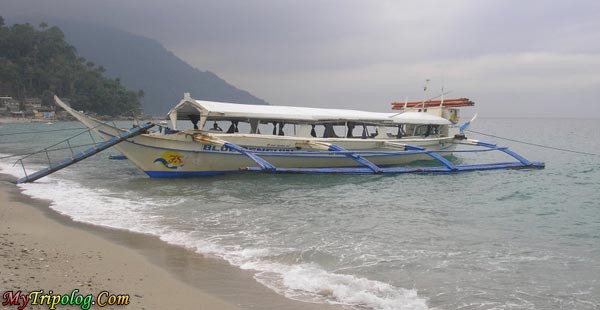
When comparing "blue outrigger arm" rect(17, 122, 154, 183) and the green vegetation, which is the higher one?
the green vegetation

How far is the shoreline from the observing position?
206 inches

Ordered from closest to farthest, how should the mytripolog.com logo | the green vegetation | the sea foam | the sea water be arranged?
the mytripolog.com logo, the sea foam, the sea water, the green vegetation

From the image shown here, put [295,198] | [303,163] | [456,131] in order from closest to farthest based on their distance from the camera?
1. [295,198]
2. [303,163]
3. [456,131]

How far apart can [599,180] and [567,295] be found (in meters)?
15.0

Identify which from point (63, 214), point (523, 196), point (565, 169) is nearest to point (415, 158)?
point (565, 169)

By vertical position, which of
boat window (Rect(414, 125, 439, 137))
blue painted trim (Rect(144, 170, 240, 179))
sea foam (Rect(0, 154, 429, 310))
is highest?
boat window (Rect(414, 125, 439, 137))

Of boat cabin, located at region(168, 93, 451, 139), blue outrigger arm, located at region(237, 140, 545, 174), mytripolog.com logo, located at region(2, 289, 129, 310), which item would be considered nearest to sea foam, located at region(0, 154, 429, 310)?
mytripolog.com logo, located at region(2, 289, 129, 310)

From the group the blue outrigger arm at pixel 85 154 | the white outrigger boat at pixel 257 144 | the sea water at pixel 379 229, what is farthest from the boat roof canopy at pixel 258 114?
the sea water at pixel 379 229

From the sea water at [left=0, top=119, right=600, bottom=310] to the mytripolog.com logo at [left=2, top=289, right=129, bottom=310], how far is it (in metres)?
2.04

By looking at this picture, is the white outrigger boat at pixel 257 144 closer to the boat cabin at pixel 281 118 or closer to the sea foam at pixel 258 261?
the boat cabin at pixel 281 118

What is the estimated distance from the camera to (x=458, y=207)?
12484 millimetres

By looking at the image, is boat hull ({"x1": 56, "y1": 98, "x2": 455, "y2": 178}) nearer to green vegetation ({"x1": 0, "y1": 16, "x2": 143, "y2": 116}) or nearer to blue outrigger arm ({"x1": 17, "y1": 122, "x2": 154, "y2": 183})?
blue outrigger arm ({"x1": 17, "y1": 122, "x2": 154, "y2": 183})

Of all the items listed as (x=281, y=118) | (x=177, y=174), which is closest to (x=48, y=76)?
(x=177, y=174)

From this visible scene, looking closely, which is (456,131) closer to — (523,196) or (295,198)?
(523,196)
